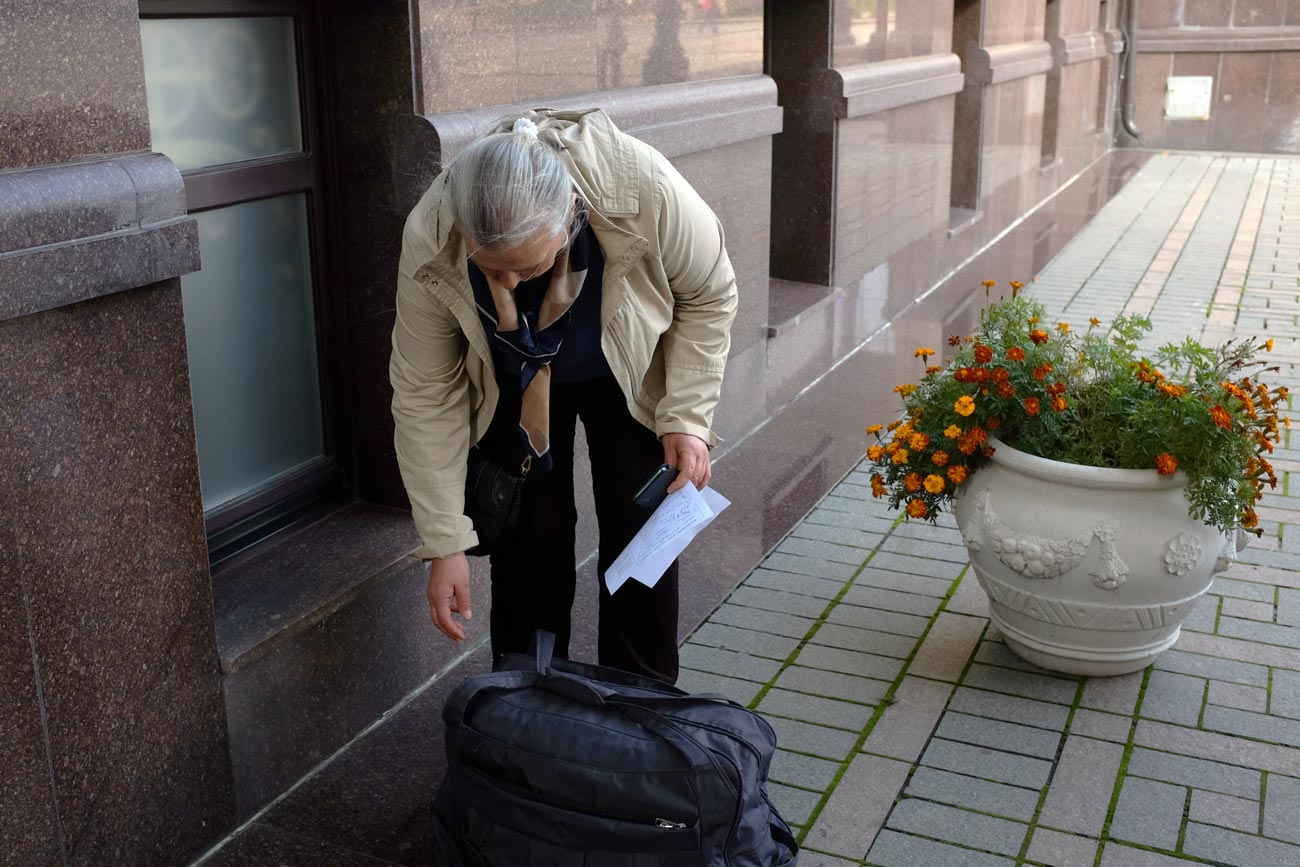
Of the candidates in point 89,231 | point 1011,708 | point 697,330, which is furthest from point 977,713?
point 89,231

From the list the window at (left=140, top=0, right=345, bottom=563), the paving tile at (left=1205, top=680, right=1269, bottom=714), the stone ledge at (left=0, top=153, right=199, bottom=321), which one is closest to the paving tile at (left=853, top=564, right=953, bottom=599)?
the paving tile at (left=1205, top=680, right=1269, bottom=714)

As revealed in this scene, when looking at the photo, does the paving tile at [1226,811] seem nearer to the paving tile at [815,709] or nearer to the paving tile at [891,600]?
the paving tile at [815,709]

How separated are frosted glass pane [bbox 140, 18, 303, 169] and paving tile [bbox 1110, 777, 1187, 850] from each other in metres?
2.66

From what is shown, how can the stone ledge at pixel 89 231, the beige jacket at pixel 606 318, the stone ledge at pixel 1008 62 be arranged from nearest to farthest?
the stone ledge at pixel 89 231 → the beige jacket at pixel 606 318 → the stone ledge at pixel 1008 62

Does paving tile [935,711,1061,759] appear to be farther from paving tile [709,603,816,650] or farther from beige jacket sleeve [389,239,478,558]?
beige jacket sleeve [389,239,478,558]

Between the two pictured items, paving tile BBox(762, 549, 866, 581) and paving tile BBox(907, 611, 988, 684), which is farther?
paving tile BBox(762, 549, 866, 581)

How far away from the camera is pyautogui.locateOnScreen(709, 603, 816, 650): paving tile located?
415 cm

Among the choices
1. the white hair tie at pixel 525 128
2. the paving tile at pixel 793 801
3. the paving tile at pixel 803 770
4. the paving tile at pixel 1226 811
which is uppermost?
the white hair tie at pixel 525 128

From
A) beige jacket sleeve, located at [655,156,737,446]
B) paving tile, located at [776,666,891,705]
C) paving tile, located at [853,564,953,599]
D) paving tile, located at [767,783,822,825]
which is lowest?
paving tile, located at [767,783,822,825]

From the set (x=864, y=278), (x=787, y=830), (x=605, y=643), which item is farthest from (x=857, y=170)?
(x=787, y=830)

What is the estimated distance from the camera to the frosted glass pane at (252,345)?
3.48 meters

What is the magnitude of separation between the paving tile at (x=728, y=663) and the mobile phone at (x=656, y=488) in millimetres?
1045

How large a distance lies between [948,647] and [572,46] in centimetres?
218

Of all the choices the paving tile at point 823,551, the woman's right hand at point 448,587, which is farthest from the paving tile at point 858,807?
the paving tile at point 823,551
